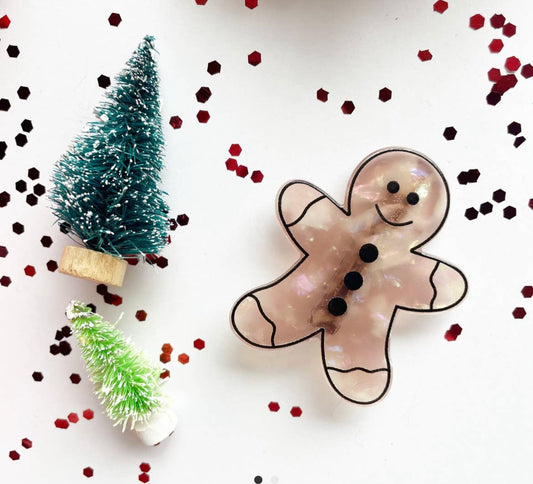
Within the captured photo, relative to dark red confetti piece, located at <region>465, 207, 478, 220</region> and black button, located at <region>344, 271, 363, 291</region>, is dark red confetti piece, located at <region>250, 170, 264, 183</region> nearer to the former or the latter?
black button, located at <region>344, 271, 363, 291</region>

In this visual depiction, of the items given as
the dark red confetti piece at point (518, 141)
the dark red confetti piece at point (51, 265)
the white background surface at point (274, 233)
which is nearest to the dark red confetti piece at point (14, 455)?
the white background surface at point (274, 233)

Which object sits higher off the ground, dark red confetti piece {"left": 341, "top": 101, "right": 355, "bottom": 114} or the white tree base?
dark red confetti piece {"left": 341, "top": 101, "right": 355, "bottom": 114}

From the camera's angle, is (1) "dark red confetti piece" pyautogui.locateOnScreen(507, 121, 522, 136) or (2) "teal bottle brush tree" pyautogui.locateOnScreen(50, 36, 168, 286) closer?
(2) "teal bottle brush tree" pyautogui.locateOnScreen(50, 36, 168, 286)

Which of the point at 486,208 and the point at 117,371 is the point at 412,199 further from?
the point at 117,371

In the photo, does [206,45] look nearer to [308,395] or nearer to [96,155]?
[96,155]

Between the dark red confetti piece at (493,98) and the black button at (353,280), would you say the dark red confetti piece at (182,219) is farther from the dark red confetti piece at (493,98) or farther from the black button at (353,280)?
the dark red confetti piece at (493,98)

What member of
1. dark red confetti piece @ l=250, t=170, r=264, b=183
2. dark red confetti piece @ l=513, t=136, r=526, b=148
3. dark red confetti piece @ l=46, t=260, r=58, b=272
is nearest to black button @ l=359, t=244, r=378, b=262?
dark red confetti piece @ l=250, t=170, r=264, b=183

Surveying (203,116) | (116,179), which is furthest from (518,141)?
(116,179)
